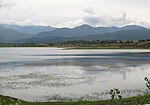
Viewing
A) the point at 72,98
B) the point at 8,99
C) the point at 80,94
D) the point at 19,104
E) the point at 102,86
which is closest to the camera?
the point at 19,104

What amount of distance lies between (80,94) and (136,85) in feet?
40.4

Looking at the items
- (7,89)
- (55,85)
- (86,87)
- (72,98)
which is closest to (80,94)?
(72,98)

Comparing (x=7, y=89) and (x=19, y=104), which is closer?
(x=19, y=104)

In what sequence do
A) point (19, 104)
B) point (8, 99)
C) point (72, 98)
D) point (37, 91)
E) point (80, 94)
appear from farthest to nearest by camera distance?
point (37, 91)
point (80, 94)
point (72, 98)
point (8, 99)
point (19, 104)

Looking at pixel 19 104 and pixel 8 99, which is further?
pixel 8 99

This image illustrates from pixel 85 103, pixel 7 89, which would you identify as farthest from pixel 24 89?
pixel 85 103

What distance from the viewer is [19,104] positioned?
104ft

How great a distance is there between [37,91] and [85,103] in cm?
1408

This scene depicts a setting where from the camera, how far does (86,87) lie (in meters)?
46.7

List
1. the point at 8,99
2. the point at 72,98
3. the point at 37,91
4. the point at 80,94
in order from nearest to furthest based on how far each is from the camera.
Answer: the point at 8,99 < the point at 72,98 < the point at 80,94 < the point at 37,91

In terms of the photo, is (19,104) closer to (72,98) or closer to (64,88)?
(72,98)

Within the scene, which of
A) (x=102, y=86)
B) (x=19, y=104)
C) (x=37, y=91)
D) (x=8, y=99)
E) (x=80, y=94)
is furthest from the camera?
(x=102, y=86)

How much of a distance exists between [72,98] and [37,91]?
28.0ft

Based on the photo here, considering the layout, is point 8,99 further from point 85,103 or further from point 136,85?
point 136,85
